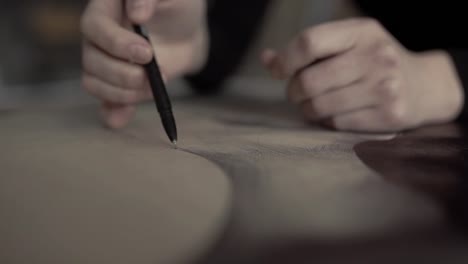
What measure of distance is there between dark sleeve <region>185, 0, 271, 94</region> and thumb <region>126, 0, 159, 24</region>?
13.7 inches

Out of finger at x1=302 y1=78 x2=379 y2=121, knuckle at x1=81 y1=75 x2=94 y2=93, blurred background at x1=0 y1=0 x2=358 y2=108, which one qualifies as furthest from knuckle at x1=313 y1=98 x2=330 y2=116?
blurred background at x1=0 y1=0 x2=358 y2=108

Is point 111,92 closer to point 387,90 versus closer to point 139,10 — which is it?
point 139,10

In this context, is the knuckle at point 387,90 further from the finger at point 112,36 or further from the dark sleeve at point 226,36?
the dark sleeve at point 226,36

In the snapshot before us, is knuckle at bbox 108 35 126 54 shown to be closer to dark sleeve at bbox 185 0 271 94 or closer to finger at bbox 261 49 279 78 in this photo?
finger at bbox 261 49 279 78

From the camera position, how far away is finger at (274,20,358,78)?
0.52 meters

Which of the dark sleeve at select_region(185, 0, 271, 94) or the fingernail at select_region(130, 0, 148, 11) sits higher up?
the fingernail at select_region(130, 0, 148, 11)

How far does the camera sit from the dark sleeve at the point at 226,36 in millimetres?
891

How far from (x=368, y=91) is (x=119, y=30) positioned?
0.26 m

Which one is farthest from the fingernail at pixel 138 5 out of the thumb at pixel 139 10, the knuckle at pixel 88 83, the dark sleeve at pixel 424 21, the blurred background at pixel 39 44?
the blurred background at pixel 39 44

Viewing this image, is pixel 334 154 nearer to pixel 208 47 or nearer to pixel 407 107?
pixel 407 107

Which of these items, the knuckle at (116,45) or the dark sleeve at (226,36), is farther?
the dark sleeve at (226,36)

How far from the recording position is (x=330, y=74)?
0.54 metres

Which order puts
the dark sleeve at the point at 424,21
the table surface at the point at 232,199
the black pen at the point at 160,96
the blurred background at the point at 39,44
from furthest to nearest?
1. the blurred background at the point at 39,44
2. the dark sleeve at the point at 424,21
3. the black pen at the point at 160,96
4. the table surface at the point at 232,199

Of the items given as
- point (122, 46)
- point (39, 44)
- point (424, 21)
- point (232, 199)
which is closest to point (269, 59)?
point (122, 46)
